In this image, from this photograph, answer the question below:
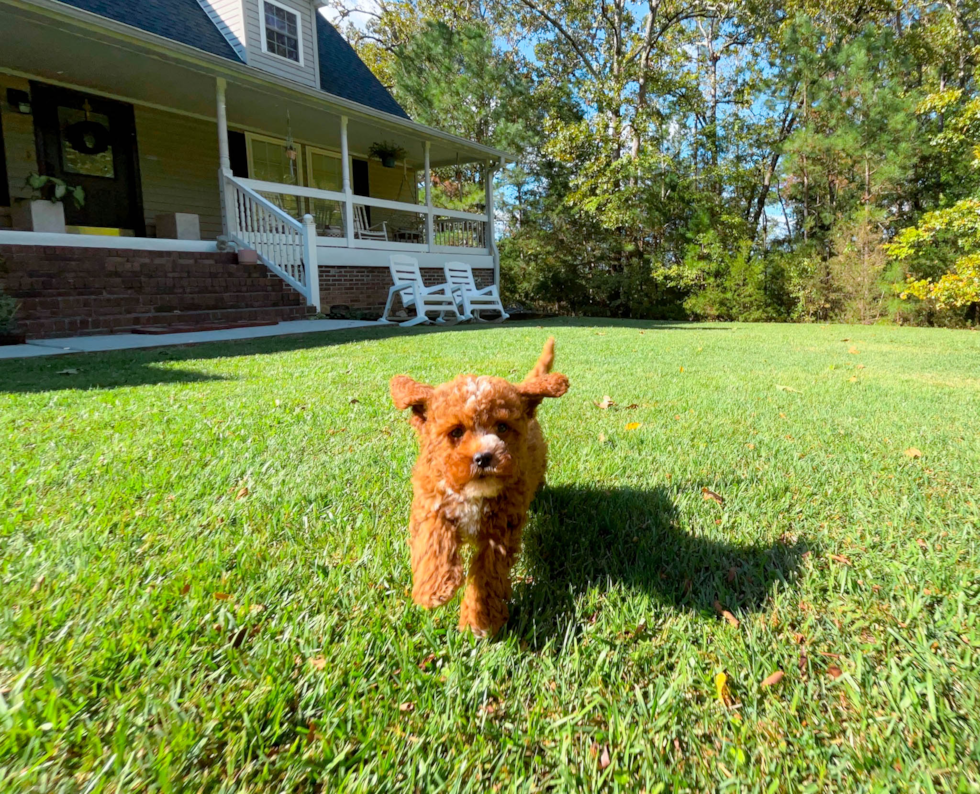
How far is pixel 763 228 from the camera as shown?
18375 millimetres

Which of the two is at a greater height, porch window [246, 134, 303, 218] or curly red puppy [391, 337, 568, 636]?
porch window [246, 134, 303, 218]

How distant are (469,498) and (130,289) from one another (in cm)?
919

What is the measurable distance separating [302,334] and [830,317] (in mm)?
14191

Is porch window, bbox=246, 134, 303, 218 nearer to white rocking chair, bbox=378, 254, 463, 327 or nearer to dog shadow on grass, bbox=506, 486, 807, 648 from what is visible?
white rocking chair, bbox=378, 254, 463, 327

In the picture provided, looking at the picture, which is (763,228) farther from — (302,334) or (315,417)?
(315,417)

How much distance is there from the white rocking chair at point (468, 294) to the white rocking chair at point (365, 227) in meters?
2.34

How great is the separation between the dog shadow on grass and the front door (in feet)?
41.2

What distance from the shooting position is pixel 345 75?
16031 mm

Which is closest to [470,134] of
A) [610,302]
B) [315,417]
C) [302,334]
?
[610,302]

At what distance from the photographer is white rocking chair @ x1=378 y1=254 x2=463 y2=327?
11227 mm

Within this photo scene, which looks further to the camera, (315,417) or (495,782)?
(315,417)

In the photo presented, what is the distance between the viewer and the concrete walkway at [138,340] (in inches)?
234

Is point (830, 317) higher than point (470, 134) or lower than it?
lower

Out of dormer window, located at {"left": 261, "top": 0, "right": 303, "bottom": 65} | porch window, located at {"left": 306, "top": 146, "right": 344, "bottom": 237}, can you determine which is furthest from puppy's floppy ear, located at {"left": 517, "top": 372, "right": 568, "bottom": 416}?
dormer window, located at {"left": 261, "top": 0, "right": 303, "bottom": 65}
